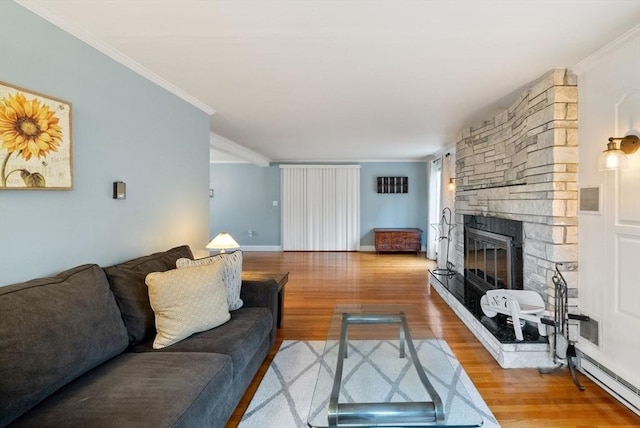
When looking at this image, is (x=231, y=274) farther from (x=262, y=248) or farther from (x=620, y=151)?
(x=262, y=248)

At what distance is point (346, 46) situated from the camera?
2076 millimetres

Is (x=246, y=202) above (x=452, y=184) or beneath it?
beneath

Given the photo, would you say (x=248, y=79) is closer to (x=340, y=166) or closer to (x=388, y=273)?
(x=388, y=273)

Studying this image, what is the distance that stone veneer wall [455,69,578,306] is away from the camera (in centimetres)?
243

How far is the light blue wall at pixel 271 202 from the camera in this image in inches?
309

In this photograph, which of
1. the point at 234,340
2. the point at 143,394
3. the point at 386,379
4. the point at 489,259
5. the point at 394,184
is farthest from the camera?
the point at 394,184

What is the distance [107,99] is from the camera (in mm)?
2154

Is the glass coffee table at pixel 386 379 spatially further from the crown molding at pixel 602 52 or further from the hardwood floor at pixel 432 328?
the crown molding at pixel 602 52

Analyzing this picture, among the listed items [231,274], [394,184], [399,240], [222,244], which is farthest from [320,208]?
[231,274]

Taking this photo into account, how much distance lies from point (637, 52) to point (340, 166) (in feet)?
19.8

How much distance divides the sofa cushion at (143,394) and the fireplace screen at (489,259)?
2.82 metres

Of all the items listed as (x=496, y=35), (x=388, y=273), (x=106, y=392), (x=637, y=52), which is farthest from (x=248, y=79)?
(x=388, y=273)

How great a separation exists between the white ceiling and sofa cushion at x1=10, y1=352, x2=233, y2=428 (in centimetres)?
185

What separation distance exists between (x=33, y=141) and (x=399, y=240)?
6.67 metres
